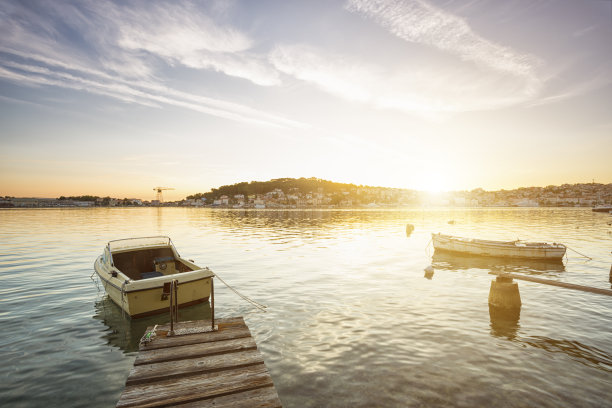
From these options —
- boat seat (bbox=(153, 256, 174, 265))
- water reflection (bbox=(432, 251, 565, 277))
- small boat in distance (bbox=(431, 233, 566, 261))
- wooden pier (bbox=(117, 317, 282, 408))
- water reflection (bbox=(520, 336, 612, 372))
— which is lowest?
water reflection (bbox=(432, 251, 565, 277))

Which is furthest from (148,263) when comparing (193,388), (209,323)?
(193,388)

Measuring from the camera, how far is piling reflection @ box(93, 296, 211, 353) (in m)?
11.4

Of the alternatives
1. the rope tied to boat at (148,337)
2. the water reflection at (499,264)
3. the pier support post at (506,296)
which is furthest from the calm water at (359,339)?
the water reflection at (499,264)

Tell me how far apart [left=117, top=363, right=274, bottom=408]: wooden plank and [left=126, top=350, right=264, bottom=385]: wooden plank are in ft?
0.48

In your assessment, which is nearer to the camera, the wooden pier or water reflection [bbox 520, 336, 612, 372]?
the wooden pier

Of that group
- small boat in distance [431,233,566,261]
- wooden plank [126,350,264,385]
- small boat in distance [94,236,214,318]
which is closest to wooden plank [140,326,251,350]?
wooden plank [126,350,264,385]

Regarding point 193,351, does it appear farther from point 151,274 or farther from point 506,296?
point 506,296

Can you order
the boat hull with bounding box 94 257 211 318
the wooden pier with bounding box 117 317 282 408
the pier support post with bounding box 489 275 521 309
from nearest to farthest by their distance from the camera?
the wooden pier with bounding box 117 317 282 408, the boat hull with bounding box 94 257 211 318, the pier support post with bounding box 489 275 521 309

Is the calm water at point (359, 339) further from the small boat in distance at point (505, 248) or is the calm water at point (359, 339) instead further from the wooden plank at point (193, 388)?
the small boat in distance at point (505, 248)

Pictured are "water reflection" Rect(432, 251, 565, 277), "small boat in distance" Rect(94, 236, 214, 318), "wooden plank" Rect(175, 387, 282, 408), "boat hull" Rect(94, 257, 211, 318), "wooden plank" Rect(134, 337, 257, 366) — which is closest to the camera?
"wooden plank" Rect(175, 387, 282, 408)

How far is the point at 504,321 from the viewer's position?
1310 cm

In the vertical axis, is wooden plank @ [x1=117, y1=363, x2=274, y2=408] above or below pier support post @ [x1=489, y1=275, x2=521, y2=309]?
above

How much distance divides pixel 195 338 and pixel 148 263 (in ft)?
35.3

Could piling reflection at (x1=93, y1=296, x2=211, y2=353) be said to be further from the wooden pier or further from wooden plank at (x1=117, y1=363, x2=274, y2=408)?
wooden plank at (x1=117, y1=363, x2=274, y2=408)
